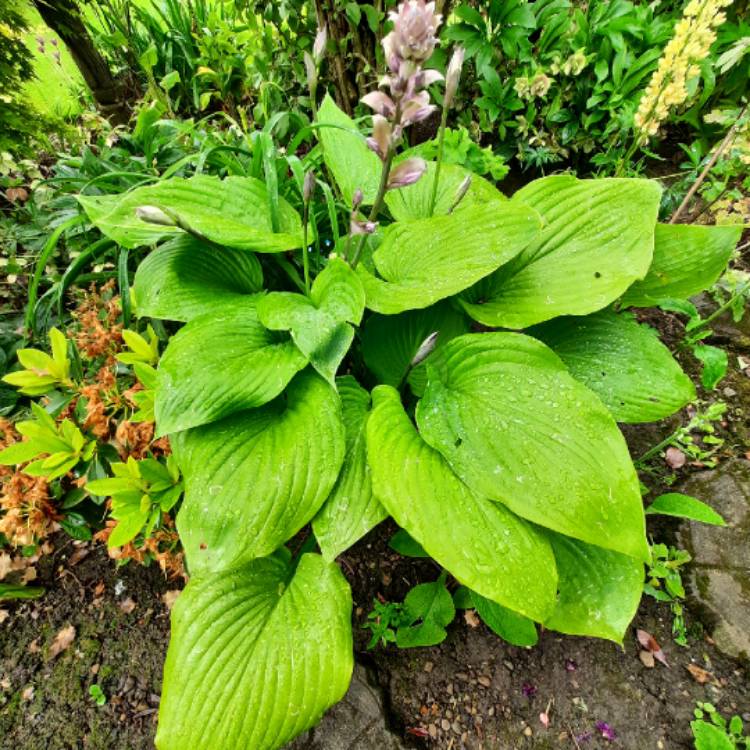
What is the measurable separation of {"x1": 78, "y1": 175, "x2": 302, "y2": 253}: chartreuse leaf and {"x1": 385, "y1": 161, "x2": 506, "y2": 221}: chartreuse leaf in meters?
0.37

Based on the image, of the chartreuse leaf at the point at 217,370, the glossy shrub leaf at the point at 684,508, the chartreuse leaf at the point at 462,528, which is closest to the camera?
the chartreuse leaf at the point at 462,528

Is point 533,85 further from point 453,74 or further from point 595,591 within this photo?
point 595,591

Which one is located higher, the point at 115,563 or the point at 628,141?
the point at 628,141

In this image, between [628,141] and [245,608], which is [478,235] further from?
[628,141]

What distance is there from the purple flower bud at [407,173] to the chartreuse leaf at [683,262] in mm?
790

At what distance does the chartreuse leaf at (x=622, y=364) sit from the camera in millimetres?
1212

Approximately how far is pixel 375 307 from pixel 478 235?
0.34m

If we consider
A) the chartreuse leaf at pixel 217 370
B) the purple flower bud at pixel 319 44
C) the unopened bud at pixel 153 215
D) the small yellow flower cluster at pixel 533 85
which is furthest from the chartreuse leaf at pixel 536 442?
the small yellow flower cluster at pixel 533 85

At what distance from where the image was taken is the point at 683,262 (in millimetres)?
1354

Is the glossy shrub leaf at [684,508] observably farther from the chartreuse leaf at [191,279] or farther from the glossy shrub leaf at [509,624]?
the chartreuse leaf at [191,279]

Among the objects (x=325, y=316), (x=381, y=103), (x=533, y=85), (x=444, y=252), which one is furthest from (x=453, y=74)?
(x=533, y=85)

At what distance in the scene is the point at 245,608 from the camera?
42.4 inches

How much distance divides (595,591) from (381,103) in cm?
120

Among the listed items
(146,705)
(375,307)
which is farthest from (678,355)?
(146,705)
